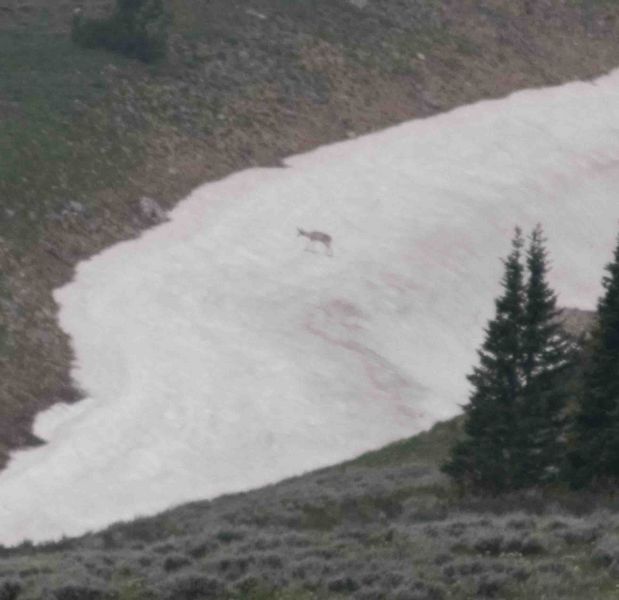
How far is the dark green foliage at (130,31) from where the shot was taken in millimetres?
66312

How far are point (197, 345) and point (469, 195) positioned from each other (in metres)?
18.9

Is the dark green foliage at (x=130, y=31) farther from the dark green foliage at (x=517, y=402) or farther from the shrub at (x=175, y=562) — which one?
the shrub at (x=175, y=562)

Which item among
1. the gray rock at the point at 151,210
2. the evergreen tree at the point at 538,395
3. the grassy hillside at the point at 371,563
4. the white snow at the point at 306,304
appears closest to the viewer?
the grassy hillside at the point at 371,563

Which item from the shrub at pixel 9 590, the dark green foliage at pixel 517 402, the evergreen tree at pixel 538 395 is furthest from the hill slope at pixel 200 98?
the shrub at pixel 9 590

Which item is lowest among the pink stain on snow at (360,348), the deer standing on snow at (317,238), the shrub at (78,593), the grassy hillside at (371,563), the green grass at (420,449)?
the shrub at (78,593)

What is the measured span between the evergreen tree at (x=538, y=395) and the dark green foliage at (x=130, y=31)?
112ft

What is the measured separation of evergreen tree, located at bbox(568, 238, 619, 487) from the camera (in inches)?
1248

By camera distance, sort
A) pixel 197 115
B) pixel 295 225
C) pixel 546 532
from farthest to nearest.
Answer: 1. pixel 197 115
2. pixel 295 225
3. pixel 546 532

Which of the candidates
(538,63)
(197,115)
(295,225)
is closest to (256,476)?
(295,225)

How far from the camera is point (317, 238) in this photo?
5900cm

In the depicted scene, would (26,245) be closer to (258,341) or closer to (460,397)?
(258,341)

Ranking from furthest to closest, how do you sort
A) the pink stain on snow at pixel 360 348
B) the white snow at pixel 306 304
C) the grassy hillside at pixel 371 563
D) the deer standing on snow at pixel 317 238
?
the deer standing on snow at pixel 317 238, the pink stain on snow at pixel 360 348, the white snow at pixel 306 304, the grassy hillside at pixel 371 563

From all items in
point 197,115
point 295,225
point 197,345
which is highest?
point 197,115

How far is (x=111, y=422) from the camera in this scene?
1734 inches
